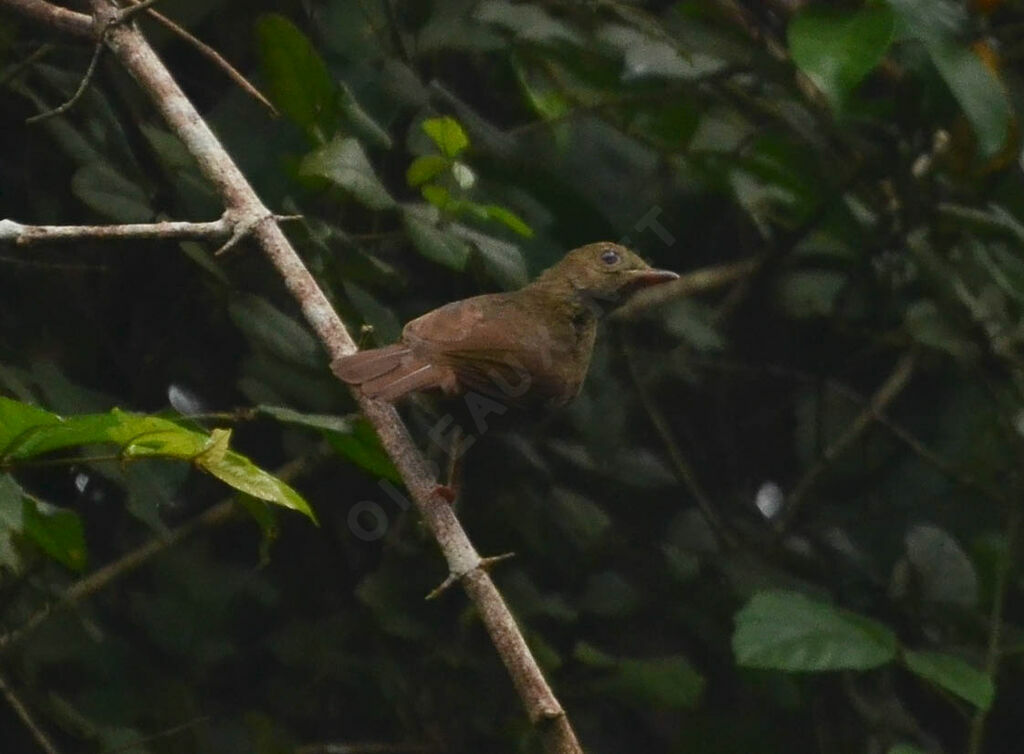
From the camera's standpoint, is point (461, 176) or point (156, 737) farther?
point (156, 737)

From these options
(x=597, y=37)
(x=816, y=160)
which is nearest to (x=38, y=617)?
(x=597, y=37)

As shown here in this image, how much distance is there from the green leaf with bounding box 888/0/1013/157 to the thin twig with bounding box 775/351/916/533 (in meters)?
1.18

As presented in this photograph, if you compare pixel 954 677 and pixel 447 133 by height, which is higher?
pixel 447 133

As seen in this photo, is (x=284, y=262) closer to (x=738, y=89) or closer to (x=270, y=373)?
(x=270, y=373)

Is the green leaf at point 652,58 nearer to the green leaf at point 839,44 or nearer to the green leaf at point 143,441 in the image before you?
the green leaf at point 839,44

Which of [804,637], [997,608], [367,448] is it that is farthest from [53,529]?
[997,608]

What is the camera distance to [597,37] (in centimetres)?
345

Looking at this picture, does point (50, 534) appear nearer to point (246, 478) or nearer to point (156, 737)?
point (246, 478)

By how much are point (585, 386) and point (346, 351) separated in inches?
50.6

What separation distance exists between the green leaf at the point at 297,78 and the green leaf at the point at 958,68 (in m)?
1.11

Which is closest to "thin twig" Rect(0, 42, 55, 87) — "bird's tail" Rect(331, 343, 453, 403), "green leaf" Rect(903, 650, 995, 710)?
"bird's tail" Rect(331, 343, 453, 403)

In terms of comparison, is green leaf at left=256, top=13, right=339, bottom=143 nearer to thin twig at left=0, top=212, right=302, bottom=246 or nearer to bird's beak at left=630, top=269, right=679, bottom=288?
thin twig at left=0, top=212, right=302, bottom=246

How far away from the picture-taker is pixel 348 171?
2688 millimetres

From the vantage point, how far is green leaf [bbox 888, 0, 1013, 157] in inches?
121
